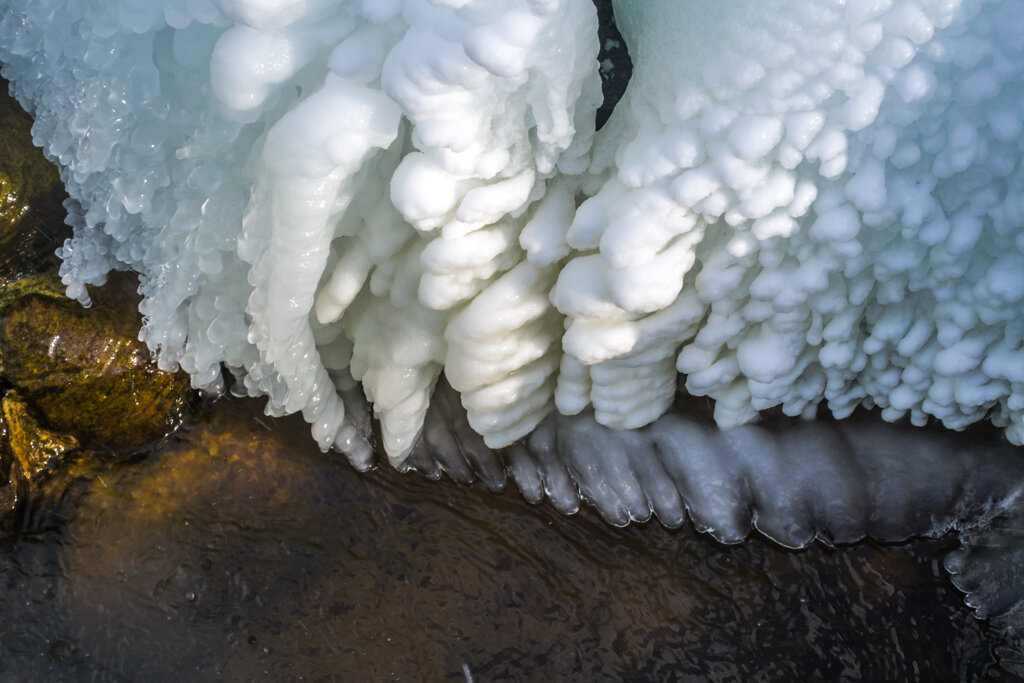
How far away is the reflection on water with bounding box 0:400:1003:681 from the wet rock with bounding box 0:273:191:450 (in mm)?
70

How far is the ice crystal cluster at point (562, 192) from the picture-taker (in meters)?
0.89

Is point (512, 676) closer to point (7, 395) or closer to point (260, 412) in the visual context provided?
point (260, 412)

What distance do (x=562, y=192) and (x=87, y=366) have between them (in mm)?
617

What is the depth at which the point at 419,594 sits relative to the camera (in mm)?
1222

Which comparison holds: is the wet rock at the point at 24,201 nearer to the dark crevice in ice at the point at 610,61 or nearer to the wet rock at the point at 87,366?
the wet rock at the point at 87,366

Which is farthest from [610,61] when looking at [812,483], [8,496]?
[8,496]

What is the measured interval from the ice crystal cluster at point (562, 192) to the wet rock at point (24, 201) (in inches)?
2.8

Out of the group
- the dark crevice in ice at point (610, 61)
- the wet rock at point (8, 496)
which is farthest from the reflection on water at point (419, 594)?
A: the dark crevice in ice at point (610, 61)

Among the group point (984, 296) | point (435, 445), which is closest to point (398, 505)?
point (435, 445)

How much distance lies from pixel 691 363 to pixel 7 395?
0.79m

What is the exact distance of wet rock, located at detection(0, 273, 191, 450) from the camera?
1262 mm

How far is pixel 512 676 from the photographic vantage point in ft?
3.85

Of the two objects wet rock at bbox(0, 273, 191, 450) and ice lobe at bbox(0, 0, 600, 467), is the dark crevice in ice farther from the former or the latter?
wet rock at bbox(0, 273, 191, 450)

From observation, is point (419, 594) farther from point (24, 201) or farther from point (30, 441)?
→ point (24, 201)
